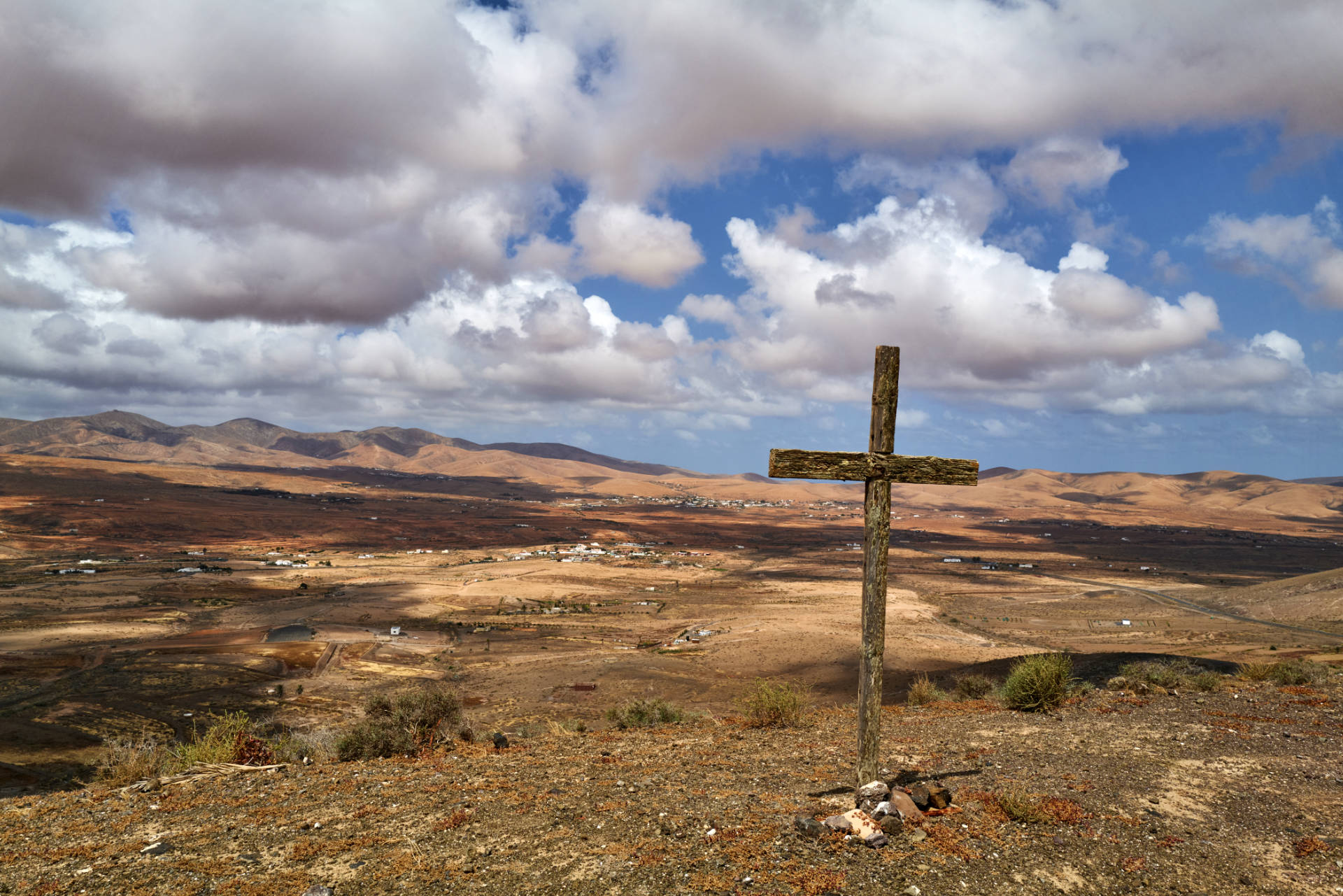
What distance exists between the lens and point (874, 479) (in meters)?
8.23

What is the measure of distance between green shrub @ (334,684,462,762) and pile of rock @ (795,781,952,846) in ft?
26.4

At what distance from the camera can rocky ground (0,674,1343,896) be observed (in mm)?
6891

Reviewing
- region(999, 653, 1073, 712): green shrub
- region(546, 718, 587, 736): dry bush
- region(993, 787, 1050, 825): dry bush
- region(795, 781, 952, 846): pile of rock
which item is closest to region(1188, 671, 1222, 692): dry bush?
region(999, 653, 1073, 712): green shrub

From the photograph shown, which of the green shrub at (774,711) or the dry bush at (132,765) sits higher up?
the green shrub at (774,711)

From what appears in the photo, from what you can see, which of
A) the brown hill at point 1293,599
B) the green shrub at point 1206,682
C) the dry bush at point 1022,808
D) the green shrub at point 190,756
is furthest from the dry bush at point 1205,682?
the brown hill at point 1293,599

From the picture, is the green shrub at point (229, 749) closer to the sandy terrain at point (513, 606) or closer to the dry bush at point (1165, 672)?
the sandy terrain at point (513, 606)

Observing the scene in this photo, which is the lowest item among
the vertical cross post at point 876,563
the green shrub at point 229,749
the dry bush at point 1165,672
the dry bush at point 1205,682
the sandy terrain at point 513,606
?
the sandy terrain at point 513,606

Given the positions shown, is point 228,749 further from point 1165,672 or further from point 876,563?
point 1165,672

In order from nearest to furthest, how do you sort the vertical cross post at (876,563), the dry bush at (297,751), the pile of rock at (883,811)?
the pile of rock at (883,811)
the vertical cross post at (876,563)
the dry bush at (297,751)

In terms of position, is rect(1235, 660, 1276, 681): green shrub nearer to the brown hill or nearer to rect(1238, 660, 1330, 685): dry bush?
rect(1238, 660, 1330, 685): dry bush

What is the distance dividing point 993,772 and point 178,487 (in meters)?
163

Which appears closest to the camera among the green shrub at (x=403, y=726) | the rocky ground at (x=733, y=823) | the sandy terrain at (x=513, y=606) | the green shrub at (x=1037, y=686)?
the rocky ground at (x=733, y=823)

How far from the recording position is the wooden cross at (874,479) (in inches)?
323

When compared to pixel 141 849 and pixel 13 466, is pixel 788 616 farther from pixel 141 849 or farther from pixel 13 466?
pixel 13 466
